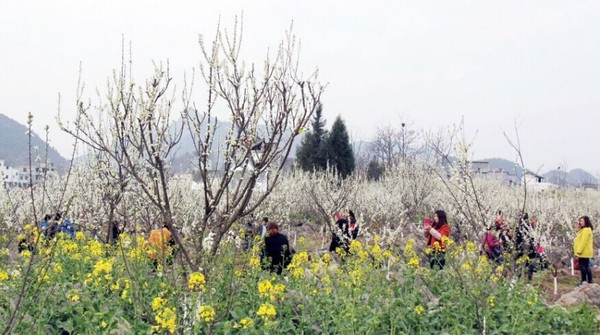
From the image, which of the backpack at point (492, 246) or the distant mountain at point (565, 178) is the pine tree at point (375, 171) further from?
the backpack at point (492, 246)

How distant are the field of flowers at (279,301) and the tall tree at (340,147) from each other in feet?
83.7

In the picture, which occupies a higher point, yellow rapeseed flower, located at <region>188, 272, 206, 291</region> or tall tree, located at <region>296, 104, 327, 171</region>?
tall tree, located at <region>296, 104, 327, 171</region>

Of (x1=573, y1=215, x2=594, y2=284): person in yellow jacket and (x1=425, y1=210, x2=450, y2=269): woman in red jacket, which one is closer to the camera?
(x1=425, y1=210, x2=450, y2=269): woman in red jacket

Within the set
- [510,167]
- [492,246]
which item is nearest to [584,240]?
[492,246]

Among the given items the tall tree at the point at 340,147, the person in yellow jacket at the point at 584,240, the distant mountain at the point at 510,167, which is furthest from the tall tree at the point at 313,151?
the person in yellow jacket at the point at 584,240

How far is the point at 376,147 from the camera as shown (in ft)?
196

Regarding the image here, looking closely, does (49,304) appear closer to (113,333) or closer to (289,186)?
(113,333)

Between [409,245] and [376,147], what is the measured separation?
2067 inches

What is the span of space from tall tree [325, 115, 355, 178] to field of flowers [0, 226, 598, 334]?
1005 inches

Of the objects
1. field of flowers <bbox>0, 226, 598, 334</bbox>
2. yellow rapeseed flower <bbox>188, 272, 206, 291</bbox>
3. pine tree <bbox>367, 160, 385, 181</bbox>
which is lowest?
field of flowers <bbox>0, 226, 598, 334</bbox>

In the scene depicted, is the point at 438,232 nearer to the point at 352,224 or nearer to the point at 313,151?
the point at 352,224

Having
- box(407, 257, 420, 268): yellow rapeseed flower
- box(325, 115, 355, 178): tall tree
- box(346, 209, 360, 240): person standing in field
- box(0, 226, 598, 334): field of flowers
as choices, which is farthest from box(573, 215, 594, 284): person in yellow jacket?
box(325, 115, 355, 178): tall tree

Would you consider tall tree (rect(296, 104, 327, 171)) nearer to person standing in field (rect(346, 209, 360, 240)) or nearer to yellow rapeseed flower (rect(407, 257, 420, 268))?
person standing in field (rect(346, 209, 360, 240))

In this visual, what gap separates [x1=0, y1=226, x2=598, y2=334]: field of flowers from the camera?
4.80 metres
